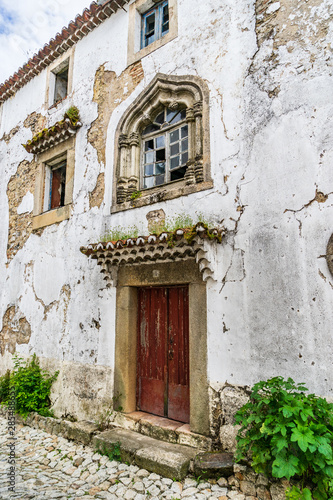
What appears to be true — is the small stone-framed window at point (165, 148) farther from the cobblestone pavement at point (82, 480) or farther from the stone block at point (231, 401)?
the cobblestone pavement at point (82, 480)

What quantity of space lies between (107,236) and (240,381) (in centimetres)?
307

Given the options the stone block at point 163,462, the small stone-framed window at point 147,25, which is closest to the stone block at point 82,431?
the stone block at point 163,462

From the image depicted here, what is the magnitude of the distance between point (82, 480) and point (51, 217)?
469cm

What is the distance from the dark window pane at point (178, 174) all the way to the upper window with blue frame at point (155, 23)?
2.65m

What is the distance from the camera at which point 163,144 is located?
527 centimetres

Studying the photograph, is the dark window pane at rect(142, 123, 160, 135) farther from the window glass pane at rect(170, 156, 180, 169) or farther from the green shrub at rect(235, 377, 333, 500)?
the green shrub at rect(235, 377, 333, 500)

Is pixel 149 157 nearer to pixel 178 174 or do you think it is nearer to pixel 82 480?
pixel 178 174

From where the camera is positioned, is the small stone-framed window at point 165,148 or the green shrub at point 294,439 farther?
the small stone-framed window at point 165,148

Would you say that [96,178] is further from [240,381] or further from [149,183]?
[240,381]

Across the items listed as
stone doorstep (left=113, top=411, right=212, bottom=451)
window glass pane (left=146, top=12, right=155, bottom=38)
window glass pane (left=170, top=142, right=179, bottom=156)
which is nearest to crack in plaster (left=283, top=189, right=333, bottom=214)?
window glass pane (left=170, top=142, right=179, bottom=156)

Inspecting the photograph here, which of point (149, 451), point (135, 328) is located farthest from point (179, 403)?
point (135, 328)

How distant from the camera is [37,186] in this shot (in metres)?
7.19

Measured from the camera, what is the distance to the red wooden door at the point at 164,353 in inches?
175

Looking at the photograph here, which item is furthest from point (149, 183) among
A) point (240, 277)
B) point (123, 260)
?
point (240, 277)
